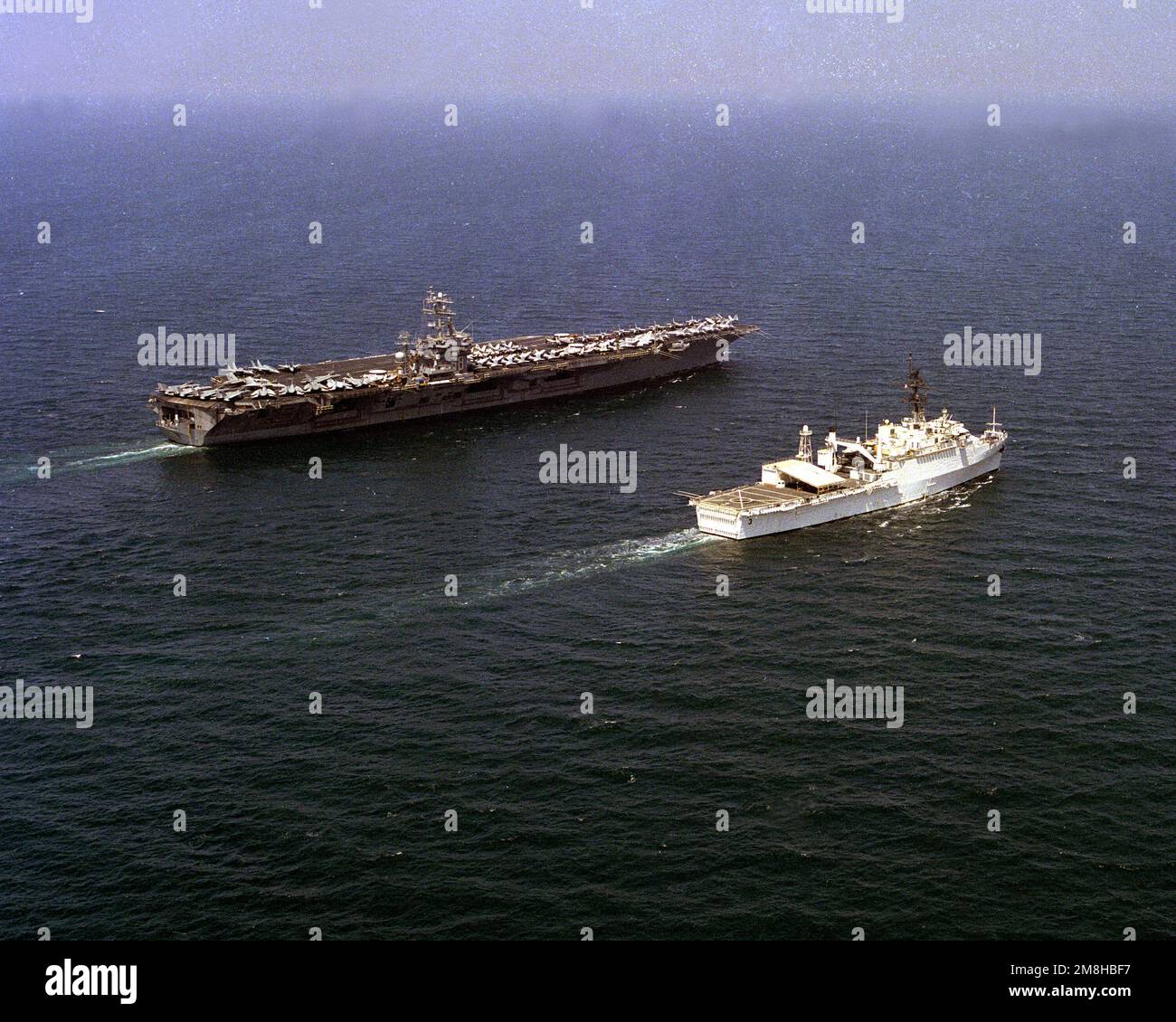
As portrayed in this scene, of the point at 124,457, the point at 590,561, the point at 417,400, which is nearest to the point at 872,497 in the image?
the point at 590,561

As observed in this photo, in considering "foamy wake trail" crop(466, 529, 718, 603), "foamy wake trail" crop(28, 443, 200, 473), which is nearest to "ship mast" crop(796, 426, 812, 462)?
"foamy wake trail" crop(466, 529, 718, 603)

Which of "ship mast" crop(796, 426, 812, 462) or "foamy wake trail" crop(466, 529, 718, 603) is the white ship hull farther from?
"ship mast" crop(796, 426, 812, 462)

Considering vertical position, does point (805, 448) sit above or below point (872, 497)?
above

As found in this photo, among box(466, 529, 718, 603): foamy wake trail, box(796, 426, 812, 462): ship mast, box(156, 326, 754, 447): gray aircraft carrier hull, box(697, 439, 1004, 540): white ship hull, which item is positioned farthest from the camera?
box(156, 326, 754, 447): gray aircraft carrier hull

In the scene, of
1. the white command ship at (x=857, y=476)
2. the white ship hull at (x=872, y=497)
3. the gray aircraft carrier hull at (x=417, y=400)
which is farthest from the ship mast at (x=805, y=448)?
the gray aircraft carrier hull at (x=417, y=400)

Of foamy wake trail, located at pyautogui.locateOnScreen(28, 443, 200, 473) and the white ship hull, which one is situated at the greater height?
foamy wake trail, located at pyautogui.locateOnScreen(28, 443, 200, 473)

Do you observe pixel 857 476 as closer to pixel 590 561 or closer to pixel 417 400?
pixel 590 561

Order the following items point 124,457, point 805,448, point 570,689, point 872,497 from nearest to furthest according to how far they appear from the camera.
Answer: point 570,689
point 872,497
point 805,448
point 124,457
